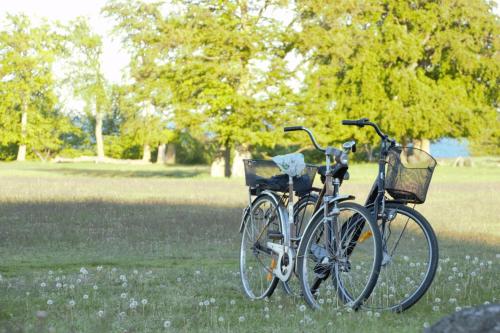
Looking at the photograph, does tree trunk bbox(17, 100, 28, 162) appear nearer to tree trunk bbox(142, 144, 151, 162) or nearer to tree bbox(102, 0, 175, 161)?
tree trunk bbox(142, 144, 151, 162)

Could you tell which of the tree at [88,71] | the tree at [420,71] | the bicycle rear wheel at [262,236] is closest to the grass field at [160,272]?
the bicycle rear wheel at [262,236]

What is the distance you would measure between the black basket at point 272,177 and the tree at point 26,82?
5871 centimetres

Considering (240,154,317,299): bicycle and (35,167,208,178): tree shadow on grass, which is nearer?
(240,154,317,299): bicycle

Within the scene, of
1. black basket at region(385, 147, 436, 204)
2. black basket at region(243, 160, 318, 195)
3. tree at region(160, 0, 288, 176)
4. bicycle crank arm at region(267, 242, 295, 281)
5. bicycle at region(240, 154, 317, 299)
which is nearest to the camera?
black basket at region(385, 147, 436, 204)

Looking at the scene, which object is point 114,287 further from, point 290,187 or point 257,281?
point 290,187

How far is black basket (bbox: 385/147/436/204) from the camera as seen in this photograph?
18.6 feet

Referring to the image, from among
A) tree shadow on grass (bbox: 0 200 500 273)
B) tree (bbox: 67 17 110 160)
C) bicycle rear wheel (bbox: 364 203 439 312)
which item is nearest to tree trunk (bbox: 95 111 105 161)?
tree (bbox: 67 17 110 160)

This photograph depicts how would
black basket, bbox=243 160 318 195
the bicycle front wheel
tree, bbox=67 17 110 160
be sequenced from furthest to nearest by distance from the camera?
tree, bbox=67 17 110 160 < black basket, bbox=243 160 318 195 < the bicycle front wheel

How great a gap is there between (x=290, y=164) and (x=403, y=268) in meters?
3.01

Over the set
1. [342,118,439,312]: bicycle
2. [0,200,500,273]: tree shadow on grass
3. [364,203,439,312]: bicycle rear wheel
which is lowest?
[0,200,500,273]: tree shadow on grass

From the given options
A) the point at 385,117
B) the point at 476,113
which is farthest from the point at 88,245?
the point at 476,113

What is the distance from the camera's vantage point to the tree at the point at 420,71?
4516 centimetres

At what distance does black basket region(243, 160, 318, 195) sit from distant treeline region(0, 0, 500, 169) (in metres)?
27.4

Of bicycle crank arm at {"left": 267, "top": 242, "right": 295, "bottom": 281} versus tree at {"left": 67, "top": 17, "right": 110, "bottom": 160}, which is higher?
tree at {"left": 67, "top": 17, "right": 110, "bottom": 160}
